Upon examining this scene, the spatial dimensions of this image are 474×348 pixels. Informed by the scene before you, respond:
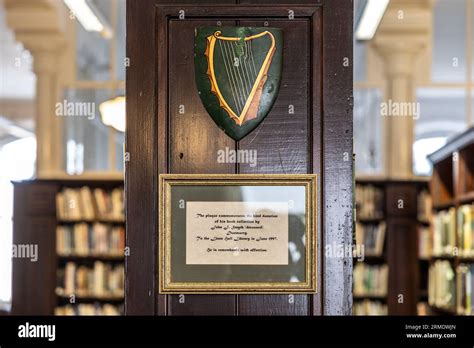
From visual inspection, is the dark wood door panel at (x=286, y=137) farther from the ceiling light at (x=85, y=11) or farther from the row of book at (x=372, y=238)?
the row of book at (x=372, y=238)

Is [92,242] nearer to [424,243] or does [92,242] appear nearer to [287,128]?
[424,243]

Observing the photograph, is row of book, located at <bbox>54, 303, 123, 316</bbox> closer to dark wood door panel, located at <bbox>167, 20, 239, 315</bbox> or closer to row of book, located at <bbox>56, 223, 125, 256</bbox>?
row of book, located at <bbox>56, 223, 125, 256</bbox>

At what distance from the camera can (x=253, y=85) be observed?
8.43 feet

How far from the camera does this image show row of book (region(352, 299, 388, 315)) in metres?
8.75

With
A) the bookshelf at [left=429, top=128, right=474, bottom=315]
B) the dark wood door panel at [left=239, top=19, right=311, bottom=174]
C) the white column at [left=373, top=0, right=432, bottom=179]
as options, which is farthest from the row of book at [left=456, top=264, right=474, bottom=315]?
the dark wood door panel at [left=239, top=19, right=311, bottom=174]

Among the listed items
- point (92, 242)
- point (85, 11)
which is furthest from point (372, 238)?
point (85, 11)

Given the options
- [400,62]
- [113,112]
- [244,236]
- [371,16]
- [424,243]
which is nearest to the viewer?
[244,236]

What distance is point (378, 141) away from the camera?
32.0ft

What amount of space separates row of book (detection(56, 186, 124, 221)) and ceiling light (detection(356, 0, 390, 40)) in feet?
9.99

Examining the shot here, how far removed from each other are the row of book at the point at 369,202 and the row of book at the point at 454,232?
0.88m

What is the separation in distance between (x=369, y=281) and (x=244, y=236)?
650cm

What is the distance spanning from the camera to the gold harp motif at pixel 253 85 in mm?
2566
